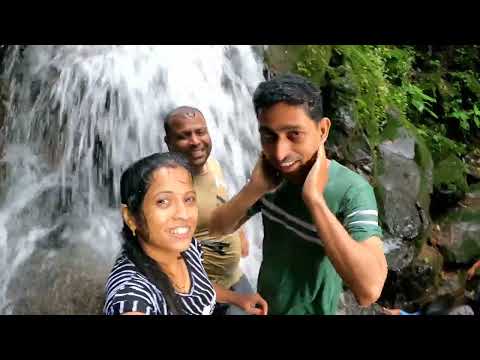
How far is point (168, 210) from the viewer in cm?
273

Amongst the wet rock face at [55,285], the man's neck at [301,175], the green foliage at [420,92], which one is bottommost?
the wet rock face at [55,285]

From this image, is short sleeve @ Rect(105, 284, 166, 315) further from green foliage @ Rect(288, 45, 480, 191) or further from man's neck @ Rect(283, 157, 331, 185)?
green foliage @ Rect(288, 45, 480, 191)

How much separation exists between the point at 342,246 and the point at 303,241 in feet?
0.68

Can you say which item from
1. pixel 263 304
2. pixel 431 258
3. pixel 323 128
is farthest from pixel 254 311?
pixel 431 258

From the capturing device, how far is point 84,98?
312 cm

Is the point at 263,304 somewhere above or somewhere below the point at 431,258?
below

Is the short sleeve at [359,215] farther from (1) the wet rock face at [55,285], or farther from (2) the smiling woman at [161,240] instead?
(1) the wet rock face at [55,285]

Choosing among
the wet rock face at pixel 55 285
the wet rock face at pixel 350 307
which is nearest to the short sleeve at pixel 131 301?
the wet rock face at pixel 55 285

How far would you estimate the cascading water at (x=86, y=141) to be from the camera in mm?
2959

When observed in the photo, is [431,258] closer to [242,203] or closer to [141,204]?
[242,203]

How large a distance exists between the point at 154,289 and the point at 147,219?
0.97 ft

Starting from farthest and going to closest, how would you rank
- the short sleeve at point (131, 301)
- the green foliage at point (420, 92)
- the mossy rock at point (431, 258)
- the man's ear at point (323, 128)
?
1. the mossy rock at point (431, 258)
2. the green foliage at point (420, 92)
3. the man's ear at point (323, 128)
4. the short sleeve at point (131, 301)
